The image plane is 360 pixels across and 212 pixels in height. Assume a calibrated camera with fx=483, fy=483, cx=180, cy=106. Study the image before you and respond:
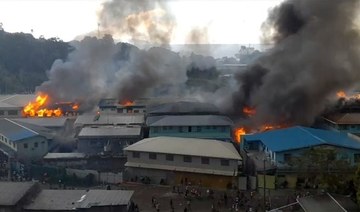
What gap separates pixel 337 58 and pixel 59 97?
2353 centimetres

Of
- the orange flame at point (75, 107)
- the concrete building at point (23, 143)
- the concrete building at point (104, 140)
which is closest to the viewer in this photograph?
the concrete building at point (23, 143)

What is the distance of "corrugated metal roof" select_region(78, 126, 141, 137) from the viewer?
28375 mm

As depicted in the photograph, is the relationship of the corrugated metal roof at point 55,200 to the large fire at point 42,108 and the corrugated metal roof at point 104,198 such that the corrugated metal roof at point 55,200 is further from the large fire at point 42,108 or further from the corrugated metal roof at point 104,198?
the large fire at point 42,108

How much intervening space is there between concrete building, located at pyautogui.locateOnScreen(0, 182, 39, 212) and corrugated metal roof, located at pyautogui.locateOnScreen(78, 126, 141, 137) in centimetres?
961

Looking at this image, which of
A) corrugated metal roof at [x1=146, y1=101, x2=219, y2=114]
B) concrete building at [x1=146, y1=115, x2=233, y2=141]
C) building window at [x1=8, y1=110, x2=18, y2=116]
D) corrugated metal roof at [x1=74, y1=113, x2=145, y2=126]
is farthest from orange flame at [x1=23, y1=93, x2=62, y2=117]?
concrete building at [x1=146, y1=115, x2=233, y2=141]

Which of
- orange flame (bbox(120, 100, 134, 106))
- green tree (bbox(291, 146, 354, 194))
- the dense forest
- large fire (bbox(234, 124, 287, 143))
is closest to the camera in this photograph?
green tree (bbox(291, 146, 354, 194))

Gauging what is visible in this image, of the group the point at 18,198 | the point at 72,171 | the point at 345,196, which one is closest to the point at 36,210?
the point at 18,198

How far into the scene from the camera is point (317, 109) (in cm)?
3338

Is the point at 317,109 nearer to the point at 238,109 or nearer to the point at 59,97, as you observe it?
the point at 238,109

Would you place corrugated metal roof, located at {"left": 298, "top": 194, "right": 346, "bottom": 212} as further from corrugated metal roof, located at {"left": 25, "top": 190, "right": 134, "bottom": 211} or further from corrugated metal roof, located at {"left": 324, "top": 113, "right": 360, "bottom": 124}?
corrugated metal roof, located at {"left": 324, "top": 113, "right": 360, "bottom": 124}

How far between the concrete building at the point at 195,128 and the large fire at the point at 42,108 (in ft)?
39.8

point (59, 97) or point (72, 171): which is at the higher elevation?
point (59, 97)

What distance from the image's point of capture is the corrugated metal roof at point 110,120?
31812mm

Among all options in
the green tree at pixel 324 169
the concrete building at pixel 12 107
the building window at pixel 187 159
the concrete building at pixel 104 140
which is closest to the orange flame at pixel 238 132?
the concrete building at pixel 104 140
